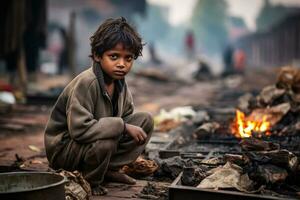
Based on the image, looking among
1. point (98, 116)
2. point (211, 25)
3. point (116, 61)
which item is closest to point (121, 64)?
point (116, 61)

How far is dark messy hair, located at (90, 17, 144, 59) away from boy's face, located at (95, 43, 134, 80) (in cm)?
4

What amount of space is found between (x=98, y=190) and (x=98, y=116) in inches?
27.9

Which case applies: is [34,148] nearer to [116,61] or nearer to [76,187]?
[76,187]

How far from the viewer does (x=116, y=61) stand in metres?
3.78

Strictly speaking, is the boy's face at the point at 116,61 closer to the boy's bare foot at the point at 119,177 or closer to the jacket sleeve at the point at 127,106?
the jacket sleeve at the point at 127,106

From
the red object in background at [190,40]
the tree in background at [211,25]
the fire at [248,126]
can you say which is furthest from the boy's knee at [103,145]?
the tree in background at [211,25]

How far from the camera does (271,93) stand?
24.8 feet

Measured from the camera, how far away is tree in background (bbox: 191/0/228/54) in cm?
8236

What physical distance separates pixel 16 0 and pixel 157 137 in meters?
7.92

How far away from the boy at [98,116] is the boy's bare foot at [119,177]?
0.34 feet

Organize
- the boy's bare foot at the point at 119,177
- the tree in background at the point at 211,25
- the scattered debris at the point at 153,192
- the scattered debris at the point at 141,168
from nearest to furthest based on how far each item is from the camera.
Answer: the scattered debris at the point at 153,192, the boy's bare foot at the point at 119,177, the scattered debris at the point at 141,168, the tree in background at the point at 211,25

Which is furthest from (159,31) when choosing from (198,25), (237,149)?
(237,149)

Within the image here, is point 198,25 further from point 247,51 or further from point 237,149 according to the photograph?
point 237,149

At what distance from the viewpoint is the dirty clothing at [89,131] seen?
11.8ft
